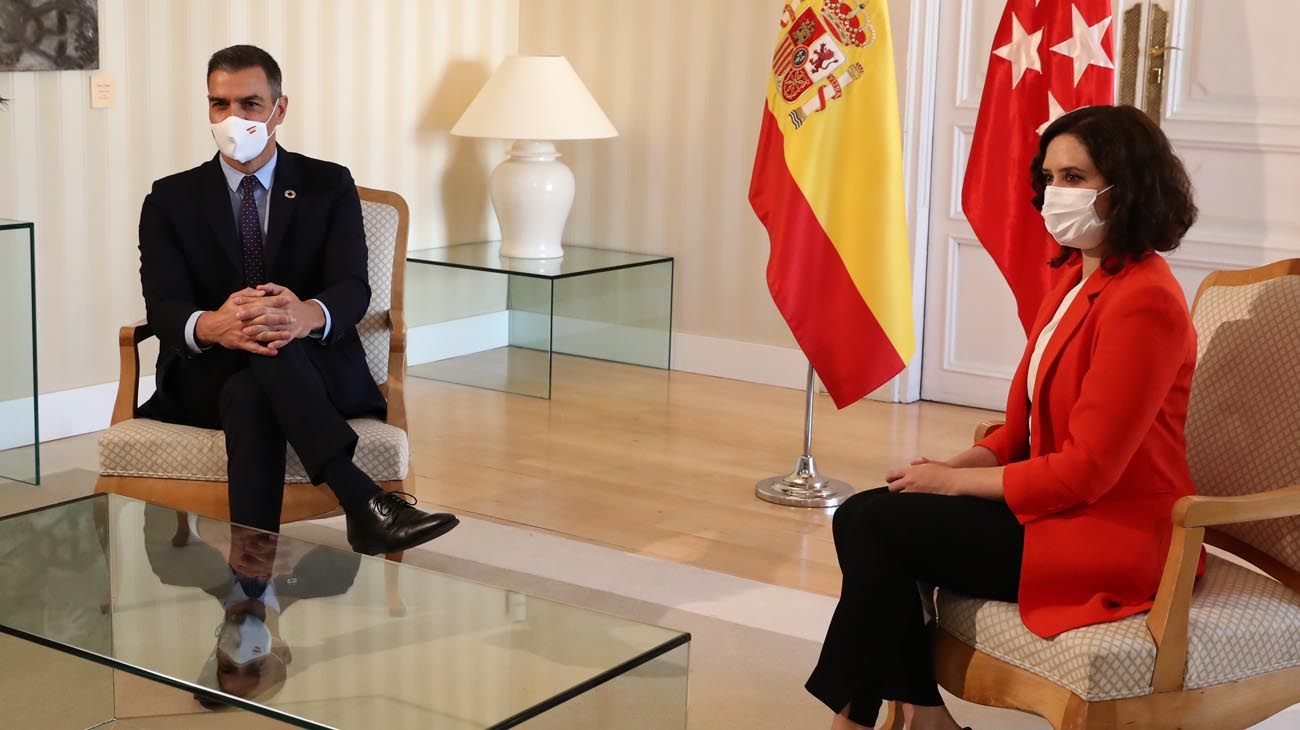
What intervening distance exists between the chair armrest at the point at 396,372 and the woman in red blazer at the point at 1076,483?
1312 millimetres

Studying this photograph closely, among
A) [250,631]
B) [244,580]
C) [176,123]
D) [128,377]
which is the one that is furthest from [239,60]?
[176,123]

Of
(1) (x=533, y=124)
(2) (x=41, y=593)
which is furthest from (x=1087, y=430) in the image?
(1) (x=533, y=124)

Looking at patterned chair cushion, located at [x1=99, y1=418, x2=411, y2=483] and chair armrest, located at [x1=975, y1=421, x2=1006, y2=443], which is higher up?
chair armrest, located at [x1=975, y1=421, x2=1006, y2=443]

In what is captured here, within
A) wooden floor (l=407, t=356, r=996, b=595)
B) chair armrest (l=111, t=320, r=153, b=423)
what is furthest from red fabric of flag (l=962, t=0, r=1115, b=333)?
chair armrest (l=111, t=320, r=153, b=423)

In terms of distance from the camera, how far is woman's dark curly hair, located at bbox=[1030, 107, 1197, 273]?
7.48 ft

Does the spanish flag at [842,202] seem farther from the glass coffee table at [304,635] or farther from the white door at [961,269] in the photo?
the glass coffee table at [304,635]

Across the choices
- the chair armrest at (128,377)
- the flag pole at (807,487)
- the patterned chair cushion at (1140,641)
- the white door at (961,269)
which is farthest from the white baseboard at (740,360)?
the patterned chair cushion at (1140,641)

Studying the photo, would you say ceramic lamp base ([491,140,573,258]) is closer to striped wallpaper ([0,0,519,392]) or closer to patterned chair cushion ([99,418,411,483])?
striped wallpaper ([0,0,519,392])

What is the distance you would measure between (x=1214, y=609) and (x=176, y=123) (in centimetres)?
390

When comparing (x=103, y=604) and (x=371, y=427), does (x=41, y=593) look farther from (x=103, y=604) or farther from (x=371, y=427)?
(x=371, y=427)

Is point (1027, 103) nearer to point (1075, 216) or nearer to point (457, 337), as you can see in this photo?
point (1075, 216)

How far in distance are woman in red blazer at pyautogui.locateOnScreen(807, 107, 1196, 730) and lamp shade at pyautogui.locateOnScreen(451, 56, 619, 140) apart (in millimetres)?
3458

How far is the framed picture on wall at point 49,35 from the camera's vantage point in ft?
14.3

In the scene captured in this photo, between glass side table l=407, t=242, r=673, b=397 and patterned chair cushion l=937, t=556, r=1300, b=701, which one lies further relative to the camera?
glass side table l=407, t=242, r=673, b=397
